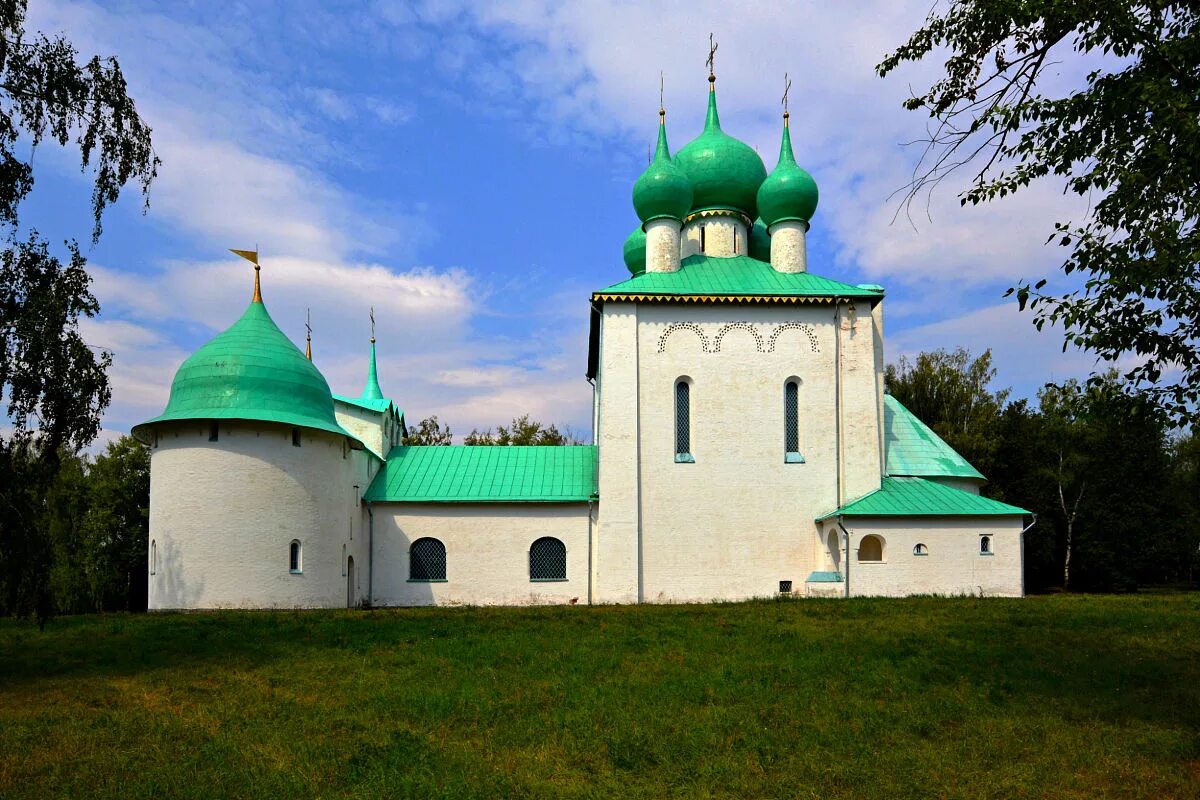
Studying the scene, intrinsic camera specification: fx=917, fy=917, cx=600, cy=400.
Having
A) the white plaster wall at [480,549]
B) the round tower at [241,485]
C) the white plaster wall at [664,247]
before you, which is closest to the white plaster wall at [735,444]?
the white plaster wall at [480,549]

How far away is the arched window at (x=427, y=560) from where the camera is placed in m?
24.3

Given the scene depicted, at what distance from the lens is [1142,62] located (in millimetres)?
7816

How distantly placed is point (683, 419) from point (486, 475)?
576cm

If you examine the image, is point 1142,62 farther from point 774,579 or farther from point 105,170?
point 774,579

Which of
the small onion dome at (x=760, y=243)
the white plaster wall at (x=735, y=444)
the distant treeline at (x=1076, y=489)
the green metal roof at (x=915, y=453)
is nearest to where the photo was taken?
the white plaster wall at (x=735, y=444)

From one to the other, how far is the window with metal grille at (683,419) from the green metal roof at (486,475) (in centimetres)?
267

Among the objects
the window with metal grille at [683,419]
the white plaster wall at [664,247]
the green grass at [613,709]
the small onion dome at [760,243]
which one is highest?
the small onion dome at [760,243]

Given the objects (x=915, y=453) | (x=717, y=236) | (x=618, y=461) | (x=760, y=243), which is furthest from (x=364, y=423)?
(x=915, y=453)

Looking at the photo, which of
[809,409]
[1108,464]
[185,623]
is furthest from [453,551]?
[1108,464]

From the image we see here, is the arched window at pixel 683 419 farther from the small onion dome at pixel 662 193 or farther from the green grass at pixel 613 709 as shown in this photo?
the green grass at pixel 613 709

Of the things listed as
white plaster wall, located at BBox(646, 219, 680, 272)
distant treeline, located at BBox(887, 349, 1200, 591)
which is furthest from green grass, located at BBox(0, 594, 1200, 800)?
distant treeline, located at BBox(887, 349, 1200, 591)

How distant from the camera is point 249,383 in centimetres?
2103

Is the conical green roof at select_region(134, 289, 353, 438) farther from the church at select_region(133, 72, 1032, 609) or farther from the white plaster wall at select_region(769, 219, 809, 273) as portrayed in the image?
the white plaster wall at select_region(769, 219, 809, 273)

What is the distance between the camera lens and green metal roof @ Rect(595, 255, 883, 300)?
950 inches
